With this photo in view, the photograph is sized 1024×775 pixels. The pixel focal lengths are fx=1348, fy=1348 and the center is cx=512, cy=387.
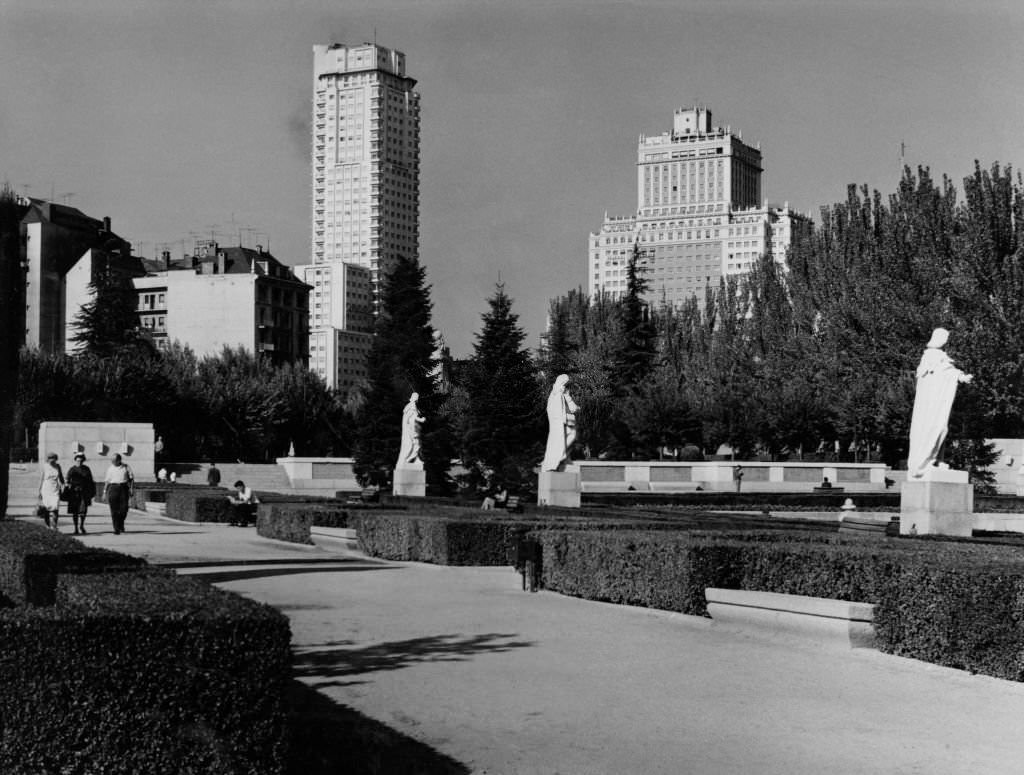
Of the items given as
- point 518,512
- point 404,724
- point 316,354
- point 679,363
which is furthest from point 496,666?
point 316,354

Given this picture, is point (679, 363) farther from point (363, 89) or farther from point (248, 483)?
point (363, 89)

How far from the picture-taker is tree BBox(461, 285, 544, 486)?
51.9 m

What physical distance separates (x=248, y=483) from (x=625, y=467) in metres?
16.4

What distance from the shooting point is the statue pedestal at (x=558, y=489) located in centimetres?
2897

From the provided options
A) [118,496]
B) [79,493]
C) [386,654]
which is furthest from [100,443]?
[386,654]

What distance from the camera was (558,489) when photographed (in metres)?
29.1

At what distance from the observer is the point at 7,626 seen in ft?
17.5

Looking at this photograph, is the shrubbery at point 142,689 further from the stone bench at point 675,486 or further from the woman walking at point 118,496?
the stone bench at point 675,486

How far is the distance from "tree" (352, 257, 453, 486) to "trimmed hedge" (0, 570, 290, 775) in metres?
42.2

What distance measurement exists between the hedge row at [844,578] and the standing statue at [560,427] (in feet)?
49.5

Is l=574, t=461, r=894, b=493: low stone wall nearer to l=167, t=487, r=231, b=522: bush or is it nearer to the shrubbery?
l=167, t=487, r=231, b=522: bush

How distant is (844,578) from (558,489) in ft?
60.4

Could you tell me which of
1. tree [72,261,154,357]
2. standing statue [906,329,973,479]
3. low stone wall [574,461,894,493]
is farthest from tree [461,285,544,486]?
tree [72,261,154,357]

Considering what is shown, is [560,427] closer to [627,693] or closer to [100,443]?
[627,693]
